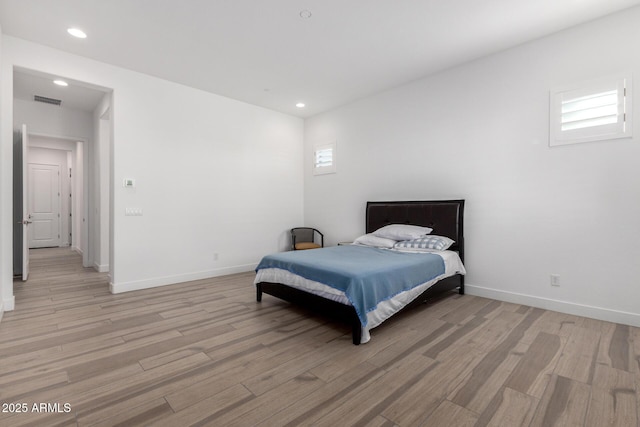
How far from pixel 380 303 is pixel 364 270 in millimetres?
321

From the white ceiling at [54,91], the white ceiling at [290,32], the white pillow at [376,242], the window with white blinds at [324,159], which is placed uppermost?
the white ceiling at [290,32]

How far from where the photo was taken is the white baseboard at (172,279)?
4.02m

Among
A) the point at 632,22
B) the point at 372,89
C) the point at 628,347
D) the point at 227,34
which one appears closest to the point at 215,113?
the point at 227,34

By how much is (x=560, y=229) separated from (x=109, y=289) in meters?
5.72

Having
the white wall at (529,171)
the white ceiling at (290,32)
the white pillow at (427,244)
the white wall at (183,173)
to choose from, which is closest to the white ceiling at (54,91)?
the white wall at (183,173)

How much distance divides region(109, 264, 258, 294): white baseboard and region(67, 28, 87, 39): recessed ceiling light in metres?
3.00

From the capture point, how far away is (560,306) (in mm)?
3221

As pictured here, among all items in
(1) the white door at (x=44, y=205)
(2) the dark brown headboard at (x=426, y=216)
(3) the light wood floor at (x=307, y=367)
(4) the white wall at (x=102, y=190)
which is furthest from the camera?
(1) the white door at (x=44, y=205)

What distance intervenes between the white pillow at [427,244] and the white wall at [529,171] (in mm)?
386

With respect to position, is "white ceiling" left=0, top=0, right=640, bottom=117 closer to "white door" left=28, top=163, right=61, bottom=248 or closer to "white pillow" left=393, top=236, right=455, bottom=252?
"white pillow" left=393, top=236, right=455, bottom=252

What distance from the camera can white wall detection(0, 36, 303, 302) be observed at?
13.1ft

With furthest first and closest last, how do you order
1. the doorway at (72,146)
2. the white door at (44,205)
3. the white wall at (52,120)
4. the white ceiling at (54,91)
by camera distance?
the white door at (44,205)
the white wall at (52,120)
the doorway at (72,146)
the white ceiling at (54,91)

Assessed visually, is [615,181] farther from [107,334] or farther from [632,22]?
[107,334]

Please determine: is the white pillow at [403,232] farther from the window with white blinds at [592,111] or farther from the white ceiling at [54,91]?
the white ceiling at [54,91]
